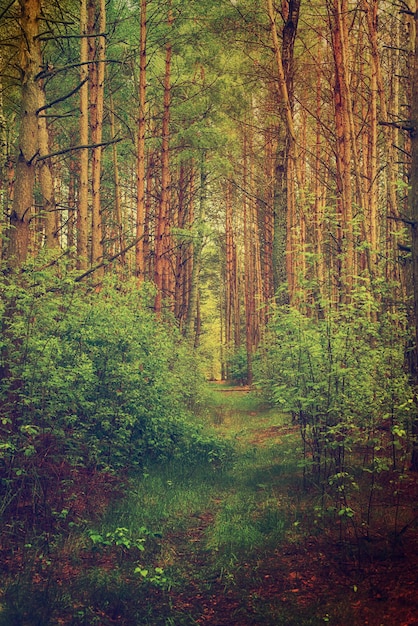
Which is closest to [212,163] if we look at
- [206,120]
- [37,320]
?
[206,120]

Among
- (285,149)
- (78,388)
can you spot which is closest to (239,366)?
(285,149)

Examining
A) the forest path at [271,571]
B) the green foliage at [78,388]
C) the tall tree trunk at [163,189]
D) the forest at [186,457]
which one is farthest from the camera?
the tall tree trunk at [163,189]

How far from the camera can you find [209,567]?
5508 mm

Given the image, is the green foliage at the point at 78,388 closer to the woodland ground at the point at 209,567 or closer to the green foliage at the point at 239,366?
the woodland ground at the point at 209,567

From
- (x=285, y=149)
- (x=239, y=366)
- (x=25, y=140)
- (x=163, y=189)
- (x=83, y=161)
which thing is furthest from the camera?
(x=239, y=366)

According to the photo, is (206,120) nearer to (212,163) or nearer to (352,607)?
(212,163)

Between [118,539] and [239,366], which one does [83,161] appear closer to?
[118,539]

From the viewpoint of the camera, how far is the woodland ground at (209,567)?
450cm

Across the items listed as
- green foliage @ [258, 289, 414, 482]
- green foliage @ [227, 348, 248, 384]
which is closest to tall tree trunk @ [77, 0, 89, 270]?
green foliage @ [258, 289, 414, 482]

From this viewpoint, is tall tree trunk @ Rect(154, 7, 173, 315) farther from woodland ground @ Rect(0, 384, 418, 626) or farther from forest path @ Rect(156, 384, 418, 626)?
woodland ground @ Rect(0, 384, 418, 626)

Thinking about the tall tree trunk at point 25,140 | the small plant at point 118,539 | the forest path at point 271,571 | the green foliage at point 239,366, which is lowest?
the forest path at point 271,571

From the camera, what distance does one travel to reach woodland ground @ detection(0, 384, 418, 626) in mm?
4500

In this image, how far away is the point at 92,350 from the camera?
754 centimetres

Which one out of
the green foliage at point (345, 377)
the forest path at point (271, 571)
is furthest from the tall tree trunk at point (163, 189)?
the forest path at point (271, 571)
